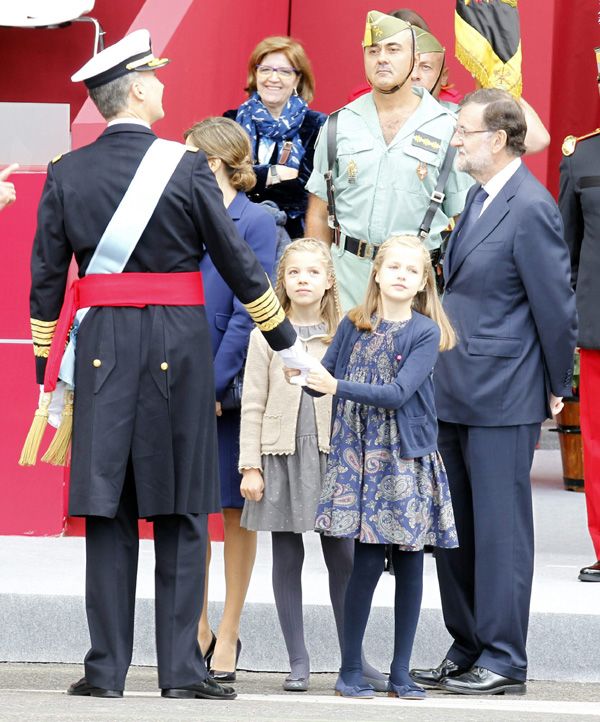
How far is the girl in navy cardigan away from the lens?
5.36 m

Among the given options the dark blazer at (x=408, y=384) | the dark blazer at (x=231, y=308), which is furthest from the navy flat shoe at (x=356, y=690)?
the dark blazer at (x=231, y=308)

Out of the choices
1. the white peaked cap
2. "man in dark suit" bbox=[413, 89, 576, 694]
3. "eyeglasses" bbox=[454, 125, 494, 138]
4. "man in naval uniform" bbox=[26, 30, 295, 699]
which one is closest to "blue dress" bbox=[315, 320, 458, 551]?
"man in dark suit" bbox=[413, 89, 576, 694]

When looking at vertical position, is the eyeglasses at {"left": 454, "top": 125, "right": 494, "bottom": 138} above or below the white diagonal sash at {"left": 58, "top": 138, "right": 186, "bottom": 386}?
above

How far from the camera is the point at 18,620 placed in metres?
6.26

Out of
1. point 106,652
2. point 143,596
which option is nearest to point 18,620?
point 143,596

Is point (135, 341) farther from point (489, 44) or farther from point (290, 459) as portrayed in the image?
point (489, 44)

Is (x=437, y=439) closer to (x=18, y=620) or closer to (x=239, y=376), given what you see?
(x=239, y=376)

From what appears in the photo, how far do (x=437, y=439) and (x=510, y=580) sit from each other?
51 centimetres

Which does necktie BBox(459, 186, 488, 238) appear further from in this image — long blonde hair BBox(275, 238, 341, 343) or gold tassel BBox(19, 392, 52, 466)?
gold tassel BBox(19, 392, 52, 466)

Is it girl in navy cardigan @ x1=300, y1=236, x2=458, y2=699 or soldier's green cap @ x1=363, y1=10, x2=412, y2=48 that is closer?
girl in navy cardigan @ x1=300, y1=236, x2=458, y2=699

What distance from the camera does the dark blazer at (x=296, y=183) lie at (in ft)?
24.2

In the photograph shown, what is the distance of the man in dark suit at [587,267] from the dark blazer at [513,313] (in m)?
1.24

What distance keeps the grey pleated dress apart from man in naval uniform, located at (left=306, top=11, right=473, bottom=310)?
1097 mm

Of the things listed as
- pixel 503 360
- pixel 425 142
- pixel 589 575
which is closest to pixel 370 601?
pixel 503 360
